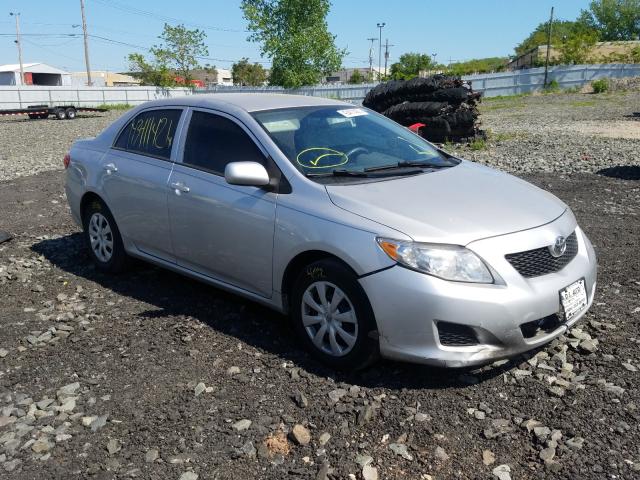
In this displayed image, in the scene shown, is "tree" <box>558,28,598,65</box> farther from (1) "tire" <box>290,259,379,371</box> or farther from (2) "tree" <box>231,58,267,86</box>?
(1) "tire" <box>290,259,379,371</box>

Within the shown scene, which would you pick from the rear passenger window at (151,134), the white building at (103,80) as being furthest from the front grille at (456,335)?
the white building at (103,80)

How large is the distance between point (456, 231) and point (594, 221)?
458 centimetres

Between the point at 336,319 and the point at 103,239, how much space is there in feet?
9.88

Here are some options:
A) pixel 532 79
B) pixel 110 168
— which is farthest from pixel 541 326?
pixel 532 79

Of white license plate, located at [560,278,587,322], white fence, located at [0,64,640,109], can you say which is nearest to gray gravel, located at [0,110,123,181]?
white license plate, located at [560,278,587,322]

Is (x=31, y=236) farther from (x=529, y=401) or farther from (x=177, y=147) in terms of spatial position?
(x=529, y=401)

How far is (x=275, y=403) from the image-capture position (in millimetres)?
3588

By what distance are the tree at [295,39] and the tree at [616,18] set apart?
177 feet

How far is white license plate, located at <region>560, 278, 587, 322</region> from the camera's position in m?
3.66

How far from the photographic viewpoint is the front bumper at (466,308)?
3.37 metres

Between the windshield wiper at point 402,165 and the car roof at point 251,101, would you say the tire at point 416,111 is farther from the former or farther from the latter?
the windshield wiper at point 402,165

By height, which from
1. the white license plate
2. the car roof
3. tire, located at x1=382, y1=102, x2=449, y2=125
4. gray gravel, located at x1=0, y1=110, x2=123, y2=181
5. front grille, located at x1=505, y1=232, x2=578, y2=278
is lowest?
gray gravel, located at x1=0, y1=110, x2=123, y2=181

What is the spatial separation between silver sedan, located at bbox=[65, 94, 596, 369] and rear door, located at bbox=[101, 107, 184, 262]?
0.02 meters

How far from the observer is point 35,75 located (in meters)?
84.1
